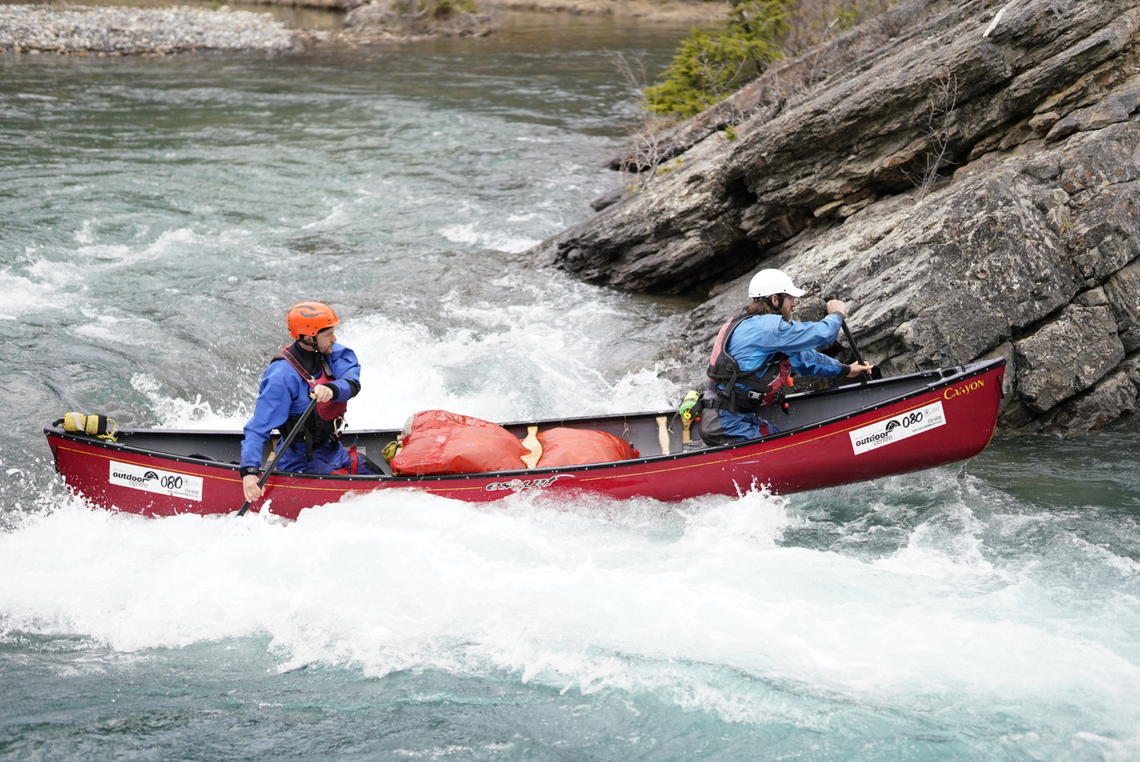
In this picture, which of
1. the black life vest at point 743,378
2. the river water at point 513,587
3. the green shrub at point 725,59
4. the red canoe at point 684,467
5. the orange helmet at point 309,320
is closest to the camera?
the river water at point 513,587

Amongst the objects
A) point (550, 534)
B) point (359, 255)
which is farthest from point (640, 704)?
point (359, 255)

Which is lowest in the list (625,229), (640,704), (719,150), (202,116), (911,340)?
(640,704)

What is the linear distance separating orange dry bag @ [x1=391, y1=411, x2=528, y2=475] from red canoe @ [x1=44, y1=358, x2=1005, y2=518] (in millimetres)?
103

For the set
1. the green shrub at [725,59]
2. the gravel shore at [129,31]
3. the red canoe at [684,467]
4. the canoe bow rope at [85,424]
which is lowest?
the red canoe at [684,467]

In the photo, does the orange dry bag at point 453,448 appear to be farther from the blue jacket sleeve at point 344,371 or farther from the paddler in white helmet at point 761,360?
the paddler in white helmet at point 761,360

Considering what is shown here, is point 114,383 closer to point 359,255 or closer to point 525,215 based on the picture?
point 359,255

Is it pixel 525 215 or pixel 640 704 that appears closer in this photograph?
pixel 640 704

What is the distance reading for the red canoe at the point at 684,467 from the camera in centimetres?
787

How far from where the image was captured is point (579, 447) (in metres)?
8.24

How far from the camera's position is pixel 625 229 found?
43.6ft

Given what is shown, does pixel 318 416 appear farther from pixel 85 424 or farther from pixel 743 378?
pixel 743 378

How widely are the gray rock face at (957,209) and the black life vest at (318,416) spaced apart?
4.12 m

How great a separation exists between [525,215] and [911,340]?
8.83m

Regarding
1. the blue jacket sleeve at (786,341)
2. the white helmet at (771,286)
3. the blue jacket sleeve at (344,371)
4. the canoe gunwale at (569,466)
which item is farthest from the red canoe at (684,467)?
the white helmet at (771,286)
